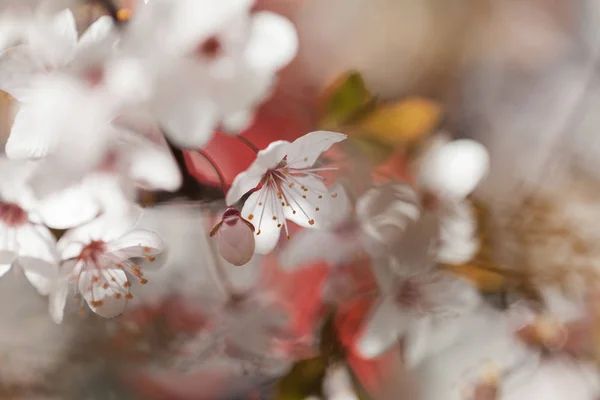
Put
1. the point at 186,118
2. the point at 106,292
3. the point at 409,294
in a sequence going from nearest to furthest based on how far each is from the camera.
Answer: the point at 186,118, the point at 106,292, the point at 409,294

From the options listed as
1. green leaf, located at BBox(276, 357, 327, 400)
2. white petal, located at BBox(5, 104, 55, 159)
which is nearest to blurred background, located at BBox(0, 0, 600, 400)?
green leaf, located at BBox(276, 357, 327, 400)

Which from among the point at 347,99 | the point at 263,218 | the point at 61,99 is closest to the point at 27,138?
the point at 61,99

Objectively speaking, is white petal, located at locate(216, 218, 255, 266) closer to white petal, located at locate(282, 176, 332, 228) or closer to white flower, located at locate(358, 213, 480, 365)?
white petal, located at locate(282, 176, 332, 228)

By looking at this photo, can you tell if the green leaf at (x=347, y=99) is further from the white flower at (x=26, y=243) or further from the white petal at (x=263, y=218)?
the white flower at (x=26, y=243)

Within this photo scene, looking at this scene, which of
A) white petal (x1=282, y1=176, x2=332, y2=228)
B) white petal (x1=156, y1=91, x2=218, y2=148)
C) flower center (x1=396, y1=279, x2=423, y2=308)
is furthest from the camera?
flower center (x1=396, y1=279, x2=423, y2=308)

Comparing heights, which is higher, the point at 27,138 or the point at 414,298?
the point at 27,138

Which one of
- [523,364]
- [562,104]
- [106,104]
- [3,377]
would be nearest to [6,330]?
[3,377]

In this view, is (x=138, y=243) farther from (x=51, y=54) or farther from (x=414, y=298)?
(x=414, y=298)
